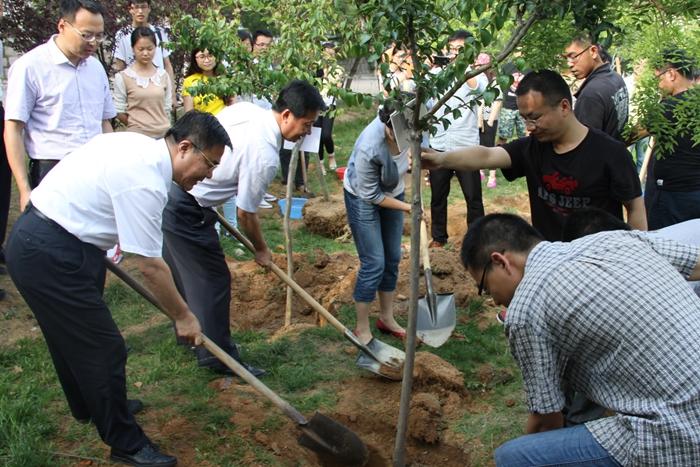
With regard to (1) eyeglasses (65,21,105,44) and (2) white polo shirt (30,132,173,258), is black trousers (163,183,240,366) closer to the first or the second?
(2) white polo shirt (30,132,173,258)

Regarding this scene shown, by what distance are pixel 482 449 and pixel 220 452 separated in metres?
1.43

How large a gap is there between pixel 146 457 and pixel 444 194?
15.3 ft

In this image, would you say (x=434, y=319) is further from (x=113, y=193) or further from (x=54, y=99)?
(x=54, y=99)

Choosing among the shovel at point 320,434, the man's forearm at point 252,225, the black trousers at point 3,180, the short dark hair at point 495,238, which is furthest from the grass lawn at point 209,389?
the short dark hair at point 495,238

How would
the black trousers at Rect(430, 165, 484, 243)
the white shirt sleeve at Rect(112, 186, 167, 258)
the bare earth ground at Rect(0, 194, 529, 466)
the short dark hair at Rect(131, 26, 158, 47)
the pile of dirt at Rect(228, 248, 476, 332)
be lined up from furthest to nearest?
the black trousers at Rect(430, 165, 484, 243) < the short dark hair at Rect(131, 26, 158, 47) < the pile of dirt at Rect(228, 248, 476, 332) < the bare earth ground at Rect(0, 194, 529, 466) < the white shirt sleeve at Rect(112, 186, 167, 258)

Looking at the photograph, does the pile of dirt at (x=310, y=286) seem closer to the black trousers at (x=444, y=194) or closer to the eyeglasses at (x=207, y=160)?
the black trousers at (x=444, y=194)

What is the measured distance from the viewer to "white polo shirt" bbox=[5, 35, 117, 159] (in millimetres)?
4621

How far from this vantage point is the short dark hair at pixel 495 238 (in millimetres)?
2451

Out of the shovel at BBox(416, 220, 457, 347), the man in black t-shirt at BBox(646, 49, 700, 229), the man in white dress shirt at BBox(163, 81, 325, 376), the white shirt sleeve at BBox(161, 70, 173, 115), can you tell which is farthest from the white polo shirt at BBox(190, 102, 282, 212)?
the white shirt sleeve at BBox(161, 70, 173, 115)

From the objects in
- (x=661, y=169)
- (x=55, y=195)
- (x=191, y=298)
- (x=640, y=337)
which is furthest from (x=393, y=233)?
(x=640, y=337)

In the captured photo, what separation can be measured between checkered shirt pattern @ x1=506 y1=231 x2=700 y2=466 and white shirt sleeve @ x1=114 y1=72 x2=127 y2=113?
505cm

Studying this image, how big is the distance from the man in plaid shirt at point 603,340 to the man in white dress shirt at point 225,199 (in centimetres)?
182

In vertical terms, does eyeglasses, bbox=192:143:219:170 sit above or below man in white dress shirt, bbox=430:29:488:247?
above

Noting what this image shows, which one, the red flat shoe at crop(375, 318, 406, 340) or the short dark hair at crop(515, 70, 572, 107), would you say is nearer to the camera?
the short dark hair at crop(515, 70, 572, 107)
